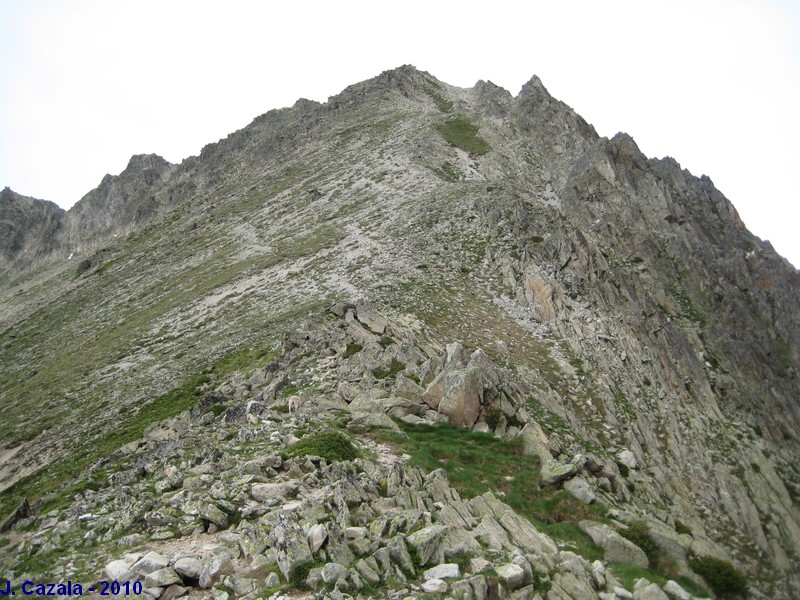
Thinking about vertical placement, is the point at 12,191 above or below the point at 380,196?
above

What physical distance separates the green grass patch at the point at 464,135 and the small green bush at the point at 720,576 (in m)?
68.1

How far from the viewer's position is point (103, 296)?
69438 mm

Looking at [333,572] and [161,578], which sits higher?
[333,572]

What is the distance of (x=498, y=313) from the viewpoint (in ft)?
124

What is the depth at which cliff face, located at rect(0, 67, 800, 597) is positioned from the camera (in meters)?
27.0

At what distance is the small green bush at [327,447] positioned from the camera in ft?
52.2

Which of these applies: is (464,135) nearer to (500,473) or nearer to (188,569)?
(500,473)

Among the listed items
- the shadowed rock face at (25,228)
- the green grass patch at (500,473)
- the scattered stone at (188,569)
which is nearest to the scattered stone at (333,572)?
the scattered stone at (188,569)

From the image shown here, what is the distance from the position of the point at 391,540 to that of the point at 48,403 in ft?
135

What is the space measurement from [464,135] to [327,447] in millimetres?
74064

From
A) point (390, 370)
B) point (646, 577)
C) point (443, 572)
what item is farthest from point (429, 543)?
point (390, 370)

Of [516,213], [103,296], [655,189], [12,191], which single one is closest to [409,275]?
[516,213]

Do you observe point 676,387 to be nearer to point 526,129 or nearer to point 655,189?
point 655,189

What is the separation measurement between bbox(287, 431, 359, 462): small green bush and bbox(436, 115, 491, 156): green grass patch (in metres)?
65.3
